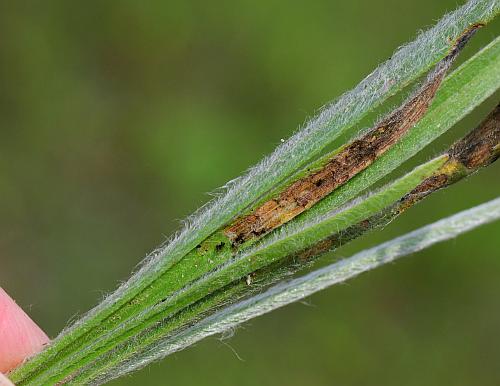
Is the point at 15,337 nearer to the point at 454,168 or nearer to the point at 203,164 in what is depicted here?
the point at 454,168

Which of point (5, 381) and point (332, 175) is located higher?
point (332, 175)

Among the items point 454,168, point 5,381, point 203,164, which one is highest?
point 203,164

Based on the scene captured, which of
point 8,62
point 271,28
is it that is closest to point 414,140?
point 271,28

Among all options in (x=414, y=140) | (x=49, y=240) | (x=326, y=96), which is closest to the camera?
(x=414, y=140)

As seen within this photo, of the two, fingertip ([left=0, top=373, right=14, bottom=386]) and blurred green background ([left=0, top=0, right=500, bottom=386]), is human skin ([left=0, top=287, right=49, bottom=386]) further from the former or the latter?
blurred green background ([left=0, top=0, right=500, bottom=386])

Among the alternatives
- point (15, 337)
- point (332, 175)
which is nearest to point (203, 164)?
point (15, 337)

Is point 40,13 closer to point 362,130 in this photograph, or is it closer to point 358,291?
point 358,291
